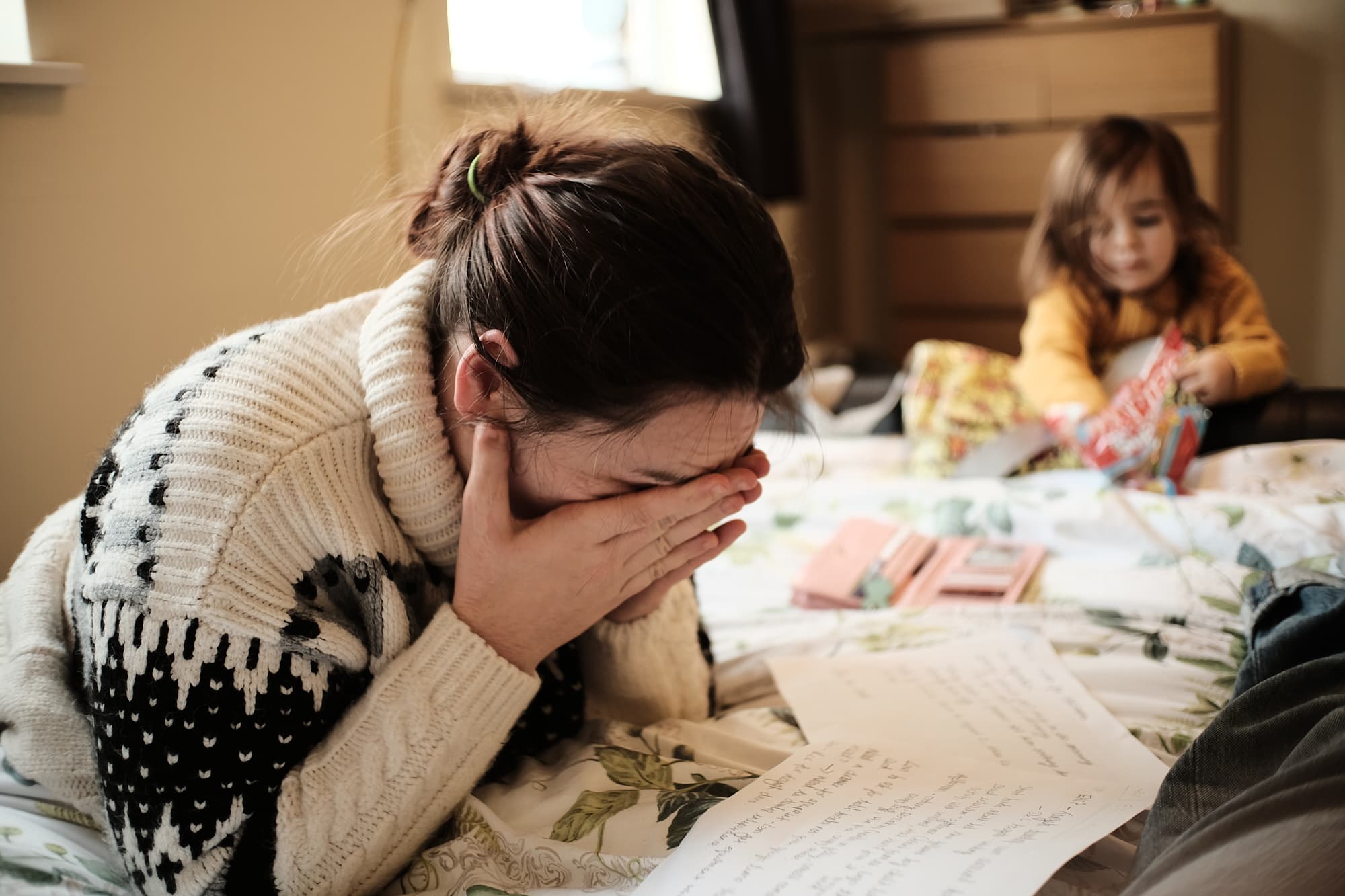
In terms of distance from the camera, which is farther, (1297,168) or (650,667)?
(1297,168)

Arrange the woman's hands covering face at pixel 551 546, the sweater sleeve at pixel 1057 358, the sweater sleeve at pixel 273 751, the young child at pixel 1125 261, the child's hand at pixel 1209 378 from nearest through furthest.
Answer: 1. the sweater sleeve at pixel 273 751
2. the woman's hands covering face at pixel 551 546
3. the child's hand at pixel 1209 378
4. the sweater sleeve at pixel 1057 358
5. the young child at pixel 1125 261

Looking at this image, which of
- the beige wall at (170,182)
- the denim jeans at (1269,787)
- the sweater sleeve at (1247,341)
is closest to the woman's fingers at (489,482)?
the beige wall at (170,182)

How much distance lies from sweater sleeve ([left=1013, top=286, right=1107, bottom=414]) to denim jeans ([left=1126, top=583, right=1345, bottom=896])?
34.2 inches

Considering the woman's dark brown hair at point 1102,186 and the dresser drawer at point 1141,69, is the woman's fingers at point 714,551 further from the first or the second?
the dresser drawer at point 1141,69

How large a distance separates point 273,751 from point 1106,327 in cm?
165

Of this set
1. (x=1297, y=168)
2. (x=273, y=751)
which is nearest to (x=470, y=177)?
(x=273, y=751)

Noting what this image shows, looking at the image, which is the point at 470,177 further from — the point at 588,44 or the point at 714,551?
the point at 588,44

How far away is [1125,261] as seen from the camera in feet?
6.12

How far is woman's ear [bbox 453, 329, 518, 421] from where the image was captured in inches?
26.0

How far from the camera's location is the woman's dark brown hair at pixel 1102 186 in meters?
1.92

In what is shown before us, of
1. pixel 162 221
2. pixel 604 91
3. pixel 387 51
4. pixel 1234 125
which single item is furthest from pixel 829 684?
pixel 1234 125

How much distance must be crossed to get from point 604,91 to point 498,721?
166cm

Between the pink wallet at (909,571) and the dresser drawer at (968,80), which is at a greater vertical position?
the dresser drawer at (968,80)

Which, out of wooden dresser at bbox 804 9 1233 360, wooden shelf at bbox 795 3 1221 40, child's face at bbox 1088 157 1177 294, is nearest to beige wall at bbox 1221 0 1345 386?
wooden dresser at bbox 804 9 1233 360
